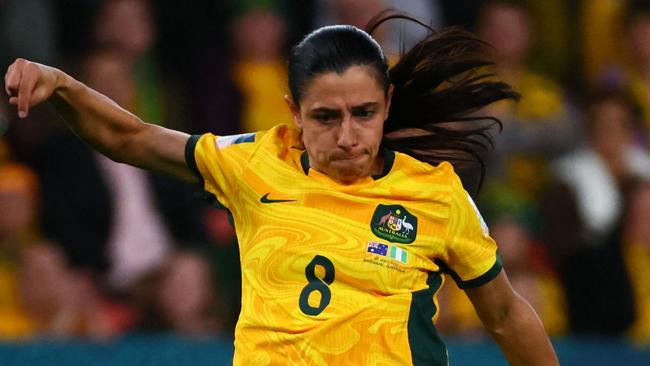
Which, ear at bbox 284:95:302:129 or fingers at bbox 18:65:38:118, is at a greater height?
fingers at bbox 18:65:38:118

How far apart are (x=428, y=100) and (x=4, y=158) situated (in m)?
3.15

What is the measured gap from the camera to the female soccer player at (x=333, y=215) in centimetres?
382

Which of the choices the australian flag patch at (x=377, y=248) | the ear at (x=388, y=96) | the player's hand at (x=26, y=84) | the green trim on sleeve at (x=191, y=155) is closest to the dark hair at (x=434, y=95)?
the ear at (x=388, y=96)

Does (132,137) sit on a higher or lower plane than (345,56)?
lower

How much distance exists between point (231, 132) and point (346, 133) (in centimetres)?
392

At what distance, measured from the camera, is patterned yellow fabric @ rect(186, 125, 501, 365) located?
12.6 ft

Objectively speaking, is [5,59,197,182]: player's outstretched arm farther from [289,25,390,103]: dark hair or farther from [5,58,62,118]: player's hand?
[289,25,390,103]: dark hair

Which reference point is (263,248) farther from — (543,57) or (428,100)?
(543,57)

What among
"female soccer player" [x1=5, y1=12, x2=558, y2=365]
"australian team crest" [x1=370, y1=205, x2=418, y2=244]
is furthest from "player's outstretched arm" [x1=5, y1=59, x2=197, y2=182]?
"australian team crest" [x1=370, y1=205, x2=418, y2=244]

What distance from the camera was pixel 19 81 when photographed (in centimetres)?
350

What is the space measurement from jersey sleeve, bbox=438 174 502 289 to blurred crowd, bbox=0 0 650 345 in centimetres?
236

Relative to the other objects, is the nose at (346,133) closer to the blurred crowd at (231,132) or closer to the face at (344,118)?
the face at (344,118)

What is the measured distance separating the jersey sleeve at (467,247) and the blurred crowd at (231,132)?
2.36 m

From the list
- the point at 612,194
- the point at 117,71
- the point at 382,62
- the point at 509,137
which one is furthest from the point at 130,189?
the point at 382,62
